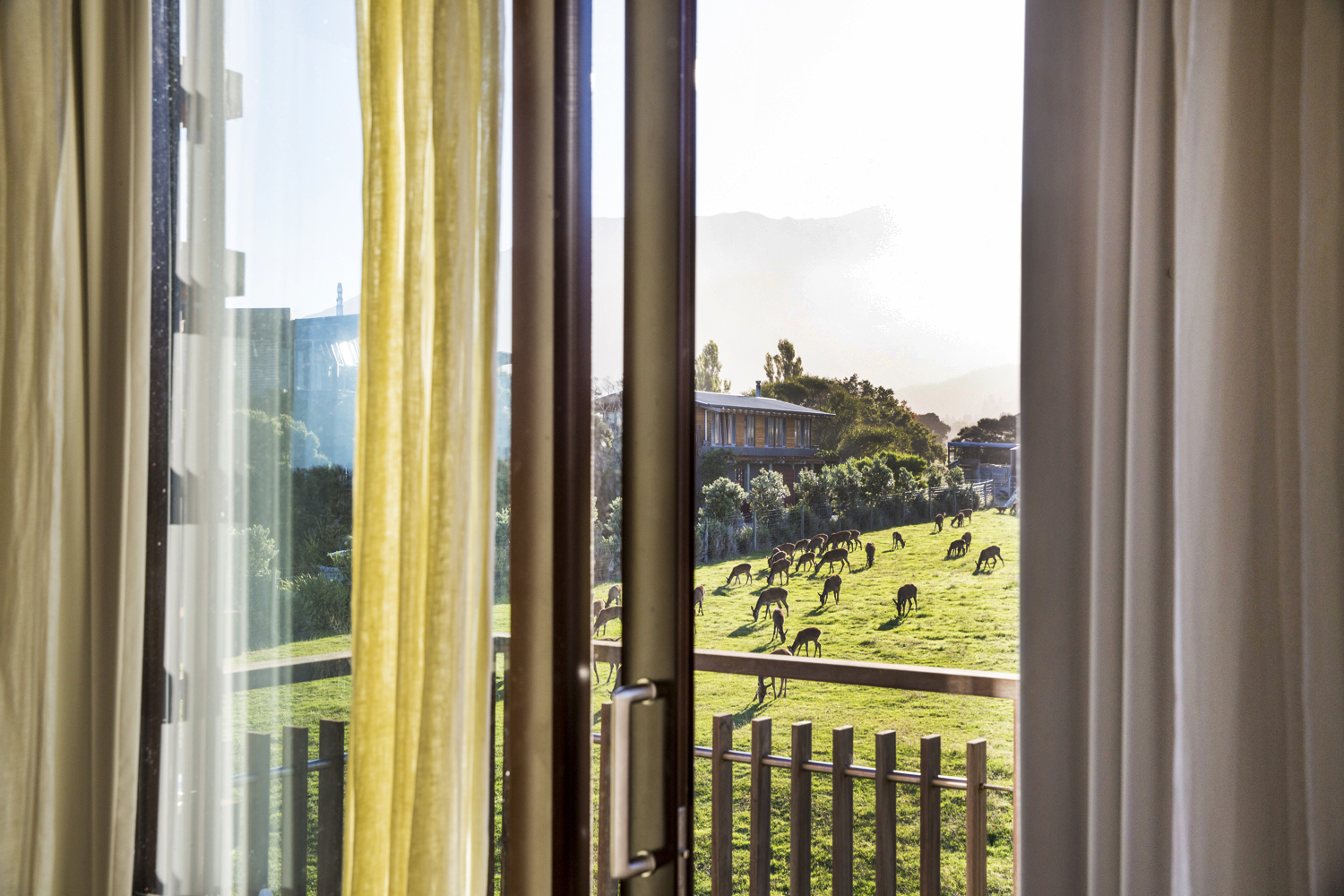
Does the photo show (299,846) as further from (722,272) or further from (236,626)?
(722,272)

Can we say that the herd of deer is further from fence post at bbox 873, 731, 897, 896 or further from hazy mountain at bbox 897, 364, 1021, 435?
fence post at bbox 873, 731, 897, 896

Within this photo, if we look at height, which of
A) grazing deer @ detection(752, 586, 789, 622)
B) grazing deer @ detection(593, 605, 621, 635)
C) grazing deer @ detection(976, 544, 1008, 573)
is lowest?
grazing deer @ detection(752, 586, 789, 622)

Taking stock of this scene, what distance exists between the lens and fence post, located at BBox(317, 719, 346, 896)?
1.39 m

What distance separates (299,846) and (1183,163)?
172cm

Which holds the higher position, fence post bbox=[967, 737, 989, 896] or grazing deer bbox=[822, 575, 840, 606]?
grazing deer bbox=[822, 575, 840, 606]

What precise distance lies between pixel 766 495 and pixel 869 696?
1.66 feet

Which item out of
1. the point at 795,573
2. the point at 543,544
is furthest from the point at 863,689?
the point at 543,544

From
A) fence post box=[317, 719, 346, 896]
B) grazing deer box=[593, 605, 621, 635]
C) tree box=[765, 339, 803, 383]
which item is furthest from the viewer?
tree box=[765, 339, 803, 383]

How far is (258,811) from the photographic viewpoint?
1439 mm

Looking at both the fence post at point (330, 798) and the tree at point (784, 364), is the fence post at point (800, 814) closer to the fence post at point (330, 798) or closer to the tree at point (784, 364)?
the tree at point (784, 364)

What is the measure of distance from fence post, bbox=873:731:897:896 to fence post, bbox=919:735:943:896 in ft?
0.18

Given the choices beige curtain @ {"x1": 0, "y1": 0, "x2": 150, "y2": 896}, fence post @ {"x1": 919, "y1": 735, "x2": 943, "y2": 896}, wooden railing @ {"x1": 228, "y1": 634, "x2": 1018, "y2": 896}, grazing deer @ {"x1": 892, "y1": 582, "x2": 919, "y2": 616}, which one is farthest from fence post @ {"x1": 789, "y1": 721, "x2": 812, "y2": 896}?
beige curtain @ {"x1": 0, "y1": 0, "x2": 150, "y2": 896}

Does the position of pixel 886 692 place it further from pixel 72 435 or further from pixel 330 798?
pixel 72 435

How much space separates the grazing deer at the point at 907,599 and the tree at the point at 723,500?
0.35 metres
